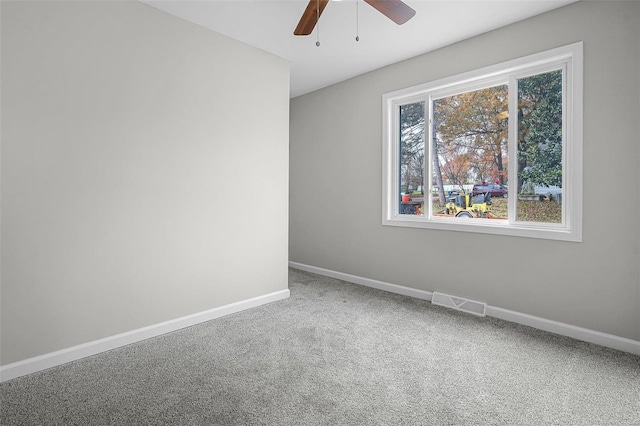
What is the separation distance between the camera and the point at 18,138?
1.99 metres

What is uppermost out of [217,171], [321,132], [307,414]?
[321,132]

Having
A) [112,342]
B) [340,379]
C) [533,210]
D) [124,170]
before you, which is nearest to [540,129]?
[533,210]

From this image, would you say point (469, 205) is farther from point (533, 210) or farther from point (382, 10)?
point (382, 10)

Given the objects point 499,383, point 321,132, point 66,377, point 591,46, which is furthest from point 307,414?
point 321,132

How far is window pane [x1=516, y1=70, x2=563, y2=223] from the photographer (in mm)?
2705

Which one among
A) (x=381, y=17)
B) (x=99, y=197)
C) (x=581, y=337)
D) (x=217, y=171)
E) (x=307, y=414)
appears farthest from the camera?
(x=217, y=171)

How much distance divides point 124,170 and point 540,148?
3360 millimetres

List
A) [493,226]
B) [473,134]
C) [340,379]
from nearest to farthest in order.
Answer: [340,379] → [493,226] → [473,134]

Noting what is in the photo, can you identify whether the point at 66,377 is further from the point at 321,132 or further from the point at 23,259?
the point at 321,132

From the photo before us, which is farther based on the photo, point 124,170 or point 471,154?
point 471,154

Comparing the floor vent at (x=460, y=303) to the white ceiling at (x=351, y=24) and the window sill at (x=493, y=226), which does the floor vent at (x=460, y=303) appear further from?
the white ceiling at (x=351, y=24)

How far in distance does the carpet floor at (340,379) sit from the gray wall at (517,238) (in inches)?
15.2

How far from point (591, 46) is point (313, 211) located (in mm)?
3324

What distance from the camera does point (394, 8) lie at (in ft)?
6.57
